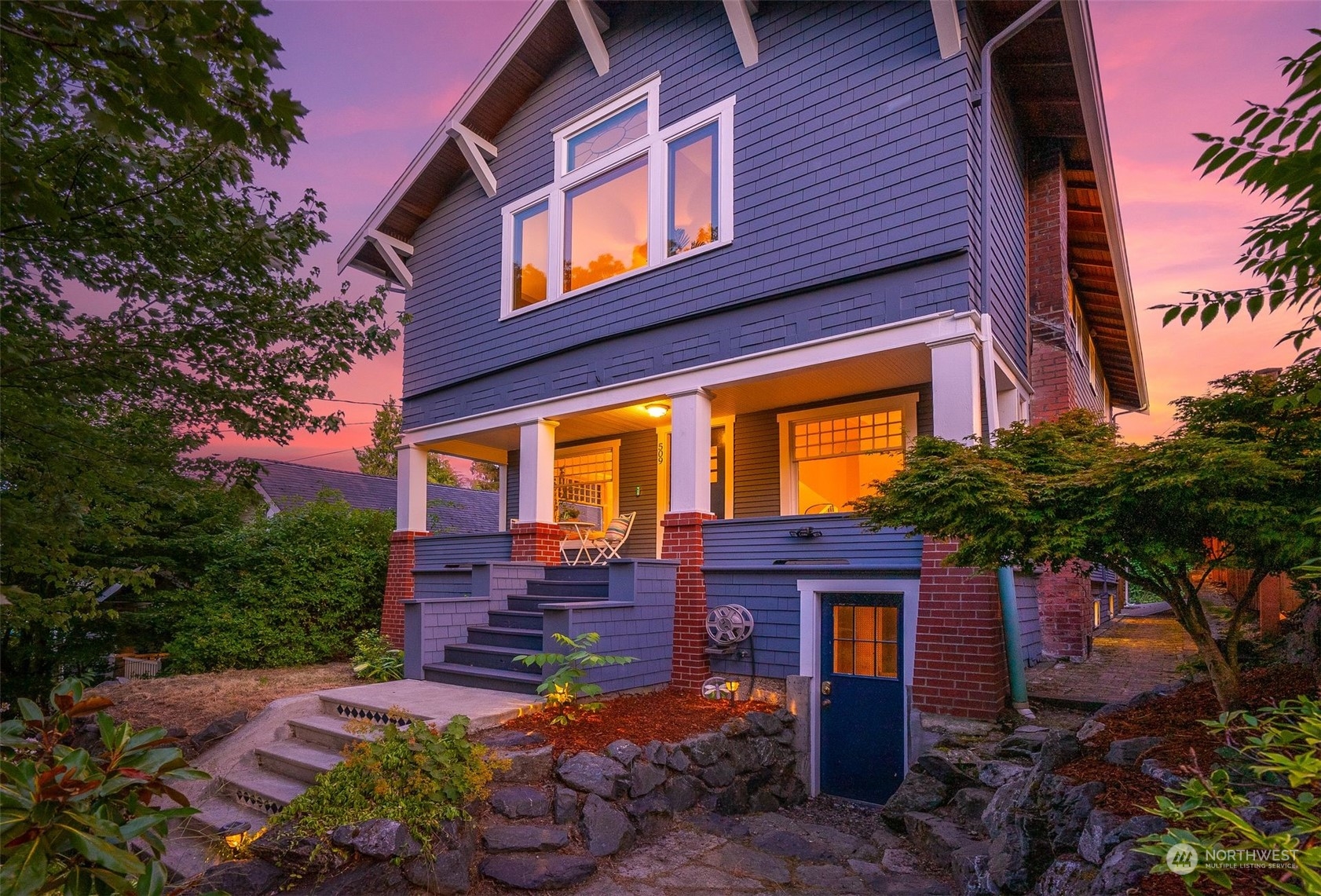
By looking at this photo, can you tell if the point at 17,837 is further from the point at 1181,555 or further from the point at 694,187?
the point at 694,187

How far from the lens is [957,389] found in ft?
21.0

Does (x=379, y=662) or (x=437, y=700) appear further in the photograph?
(x=379, y=662)

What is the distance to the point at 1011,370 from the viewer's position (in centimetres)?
784

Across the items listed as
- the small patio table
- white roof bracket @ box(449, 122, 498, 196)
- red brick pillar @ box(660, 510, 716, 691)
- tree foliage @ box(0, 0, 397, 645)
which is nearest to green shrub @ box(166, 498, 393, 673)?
the small patio table

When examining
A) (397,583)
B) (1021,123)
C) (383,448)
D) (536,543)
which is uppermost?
(1021,123)

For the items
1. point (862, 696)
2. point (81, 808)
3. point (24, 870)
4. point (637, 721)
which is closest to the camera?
point (24, 870)

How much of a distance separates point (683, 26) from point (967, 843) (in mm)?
8379

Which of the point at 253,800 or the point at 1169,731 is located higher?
the point at 1169,731

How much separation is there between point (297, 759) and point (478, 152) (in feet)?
26.4

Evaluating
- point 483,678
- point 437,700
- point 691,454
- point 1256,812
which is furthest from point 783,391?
point 1256,812

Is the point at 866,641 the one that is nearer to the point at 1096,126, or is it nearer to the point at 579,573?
the point at 579,573

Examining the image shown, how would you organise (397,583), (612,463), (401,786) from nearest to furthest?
(401,786) < (397,583) < (612,463)

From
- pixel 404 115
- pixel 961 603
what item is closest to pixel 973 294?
pixel 961 603

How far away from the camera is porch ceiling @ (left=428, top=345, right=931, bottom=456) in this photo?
290 inches
